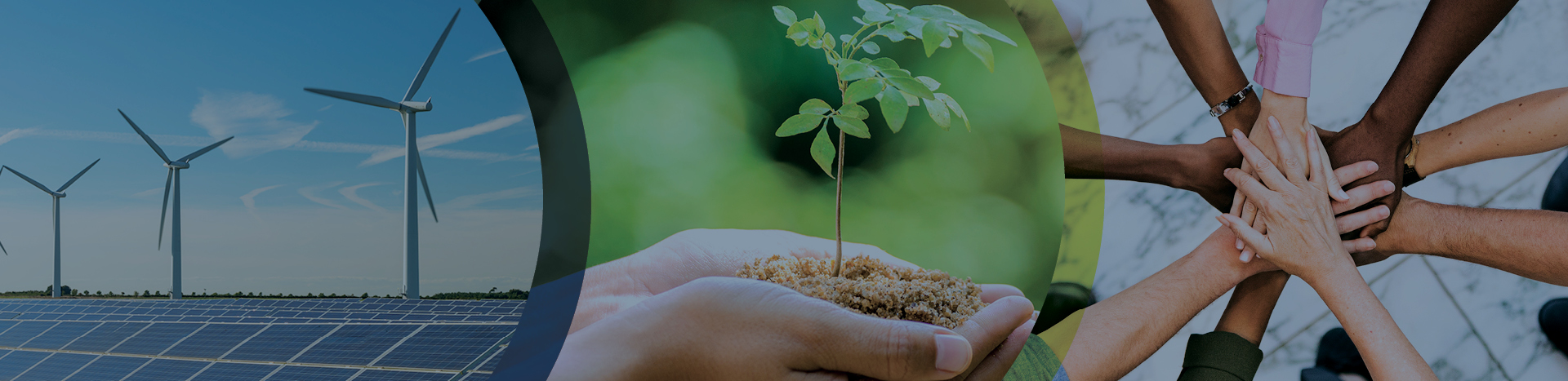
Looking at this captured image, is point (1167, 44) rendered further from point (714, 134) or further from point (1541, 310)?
point (714, 134)

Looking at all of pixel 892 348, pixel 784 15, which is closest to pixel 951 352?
pixel 892 348

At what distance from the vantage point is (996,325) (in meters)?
0.67

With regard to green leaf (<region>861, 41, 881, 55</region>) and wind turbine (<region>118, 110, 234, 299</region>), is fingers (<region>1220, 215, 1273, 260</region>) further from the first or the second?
wind turbine (<region>118, 110, 234, 299</region>)

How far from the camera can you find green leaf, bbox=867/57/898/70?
2.21ft

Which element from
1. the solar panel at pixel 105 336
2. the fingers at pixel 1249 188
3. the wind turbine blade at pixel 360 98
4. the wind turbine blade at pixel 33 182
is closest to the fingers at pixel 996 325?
the fingers at pixel 1249 188

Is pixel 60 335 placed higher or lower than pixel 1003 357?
lower

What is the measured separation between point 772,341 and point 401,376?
5058 millimetres

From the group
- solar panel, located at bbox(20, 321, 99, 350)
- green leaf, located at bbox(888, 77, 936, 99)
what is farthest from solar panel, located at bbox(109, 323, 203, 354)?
green leaf, located at bbox(888, 77, 936, 99)

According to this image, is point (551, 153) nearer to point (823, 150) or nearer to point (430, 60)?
point (823, 150)

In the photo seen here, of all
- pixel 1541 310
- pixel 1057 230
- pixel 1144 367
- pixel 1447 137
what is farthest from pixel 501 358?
pixel 1541 310

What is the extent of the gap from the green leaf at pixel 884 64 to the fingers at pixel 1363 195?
1.03 metres

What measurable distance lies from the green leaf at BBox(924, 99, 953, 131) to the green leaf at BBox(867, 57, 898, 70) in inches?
1.9

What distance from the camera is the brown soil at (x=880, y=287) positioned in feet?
2.12

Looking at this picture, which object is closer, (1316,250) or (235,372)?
(1316,250)
